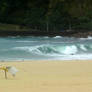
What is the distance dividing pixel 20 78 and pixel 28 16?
39.4 meters

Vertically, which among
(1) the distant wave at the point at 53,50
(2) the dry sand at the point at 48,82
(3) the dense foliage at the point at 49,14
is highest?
(2) the dry sand at the point at 48,82

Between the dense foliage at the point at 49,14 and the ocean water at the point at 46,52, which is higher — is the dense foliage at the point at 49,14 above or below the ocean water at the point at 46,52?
below

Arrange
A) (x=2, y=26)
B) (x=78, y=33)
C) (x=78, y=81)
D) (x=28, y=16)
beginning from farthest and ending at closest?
(x=28, y=16) < (x=2, y=26) < (x=78, y=33) < (x=78, y=81)

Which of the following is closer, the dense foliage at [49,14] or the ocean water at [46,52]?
the ocean water at [46,52]

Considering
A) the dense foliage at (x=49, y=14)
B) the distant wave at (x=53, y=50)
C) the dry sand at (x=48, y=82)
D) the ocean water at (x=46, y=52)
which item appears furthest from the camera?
the dense foliage at (x=49, y=14)

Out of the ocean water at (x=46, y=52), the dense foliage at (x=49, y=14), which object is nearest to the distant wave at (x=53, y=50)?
the ocean water at (x=46, y=52)

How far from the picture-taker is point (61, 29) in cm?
4247

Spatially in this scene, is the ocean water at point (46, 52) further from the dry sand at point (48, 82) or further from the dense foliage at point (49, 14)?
the dense foliage at point (49, 14)

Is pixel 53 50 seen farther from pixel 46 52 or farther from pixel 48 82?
pixel 48 82

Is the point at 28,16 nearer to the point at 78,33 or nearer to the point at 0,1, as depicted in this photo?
the point at 0,1

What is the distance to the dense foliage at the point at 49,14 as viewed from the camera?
42188mm

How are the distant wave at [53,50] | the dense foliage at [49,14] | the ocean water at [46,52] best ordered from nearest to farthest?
the ocean water at [46,52] < the distant wave at [53,50] < the dense foliage at [49,14]

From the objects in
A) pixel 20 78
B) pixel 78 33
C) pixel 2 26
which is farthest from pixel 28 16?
pixel 20 78

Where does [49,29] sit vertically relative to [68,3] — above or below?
below
